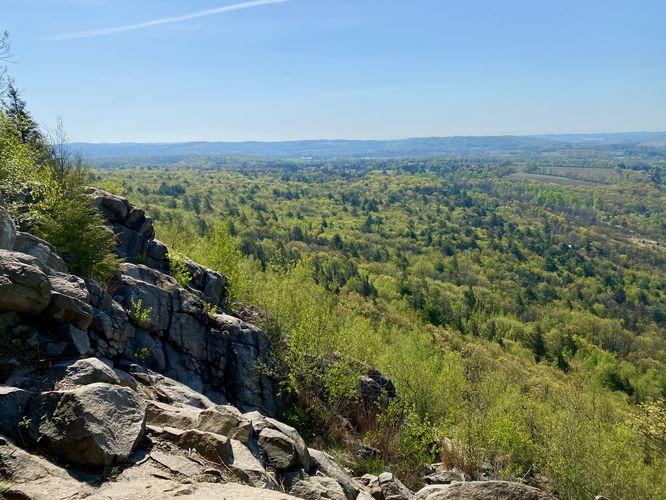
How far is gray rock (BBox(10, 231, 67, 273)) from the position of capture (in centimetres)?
1703

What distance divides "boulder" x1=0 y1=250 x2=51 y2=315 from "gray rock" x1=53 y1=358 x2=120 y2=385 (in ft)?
6.71

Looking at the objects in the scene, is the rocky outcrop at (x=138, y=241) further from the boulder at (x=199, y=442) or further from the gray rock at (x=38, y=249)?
the boulder at (x=199, y=442)

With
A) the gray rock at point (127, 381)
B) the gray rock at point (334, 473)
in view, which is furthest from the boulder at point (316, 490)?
the gray rock at point (127, 381)

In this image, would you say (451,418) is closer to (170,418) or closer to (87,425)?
(170,418)

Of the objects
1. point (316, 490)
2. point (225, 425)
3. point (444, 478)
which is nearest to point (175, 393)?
point (225, 425)

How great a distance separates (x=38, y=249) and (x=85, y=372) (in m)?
7.21

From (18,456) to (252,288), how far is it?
32134 millimetres

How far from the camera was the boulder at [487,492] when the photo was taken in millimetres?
13680

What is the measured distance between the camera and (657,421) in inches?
1789

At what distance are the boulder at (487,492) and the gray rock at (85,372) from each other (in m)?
9.82

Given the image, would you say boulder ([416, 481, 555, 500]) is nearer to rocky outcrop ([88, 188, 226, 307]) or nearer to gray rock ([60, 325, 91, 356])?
gray rock ([60, 325, 91, 356])

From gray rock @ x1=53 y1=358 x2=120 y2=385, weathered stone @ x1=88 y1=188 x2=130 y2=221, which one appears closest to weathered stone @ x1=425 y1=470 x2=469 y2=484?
gray rock @ x1=53 y1=358 x2=120 y2=385

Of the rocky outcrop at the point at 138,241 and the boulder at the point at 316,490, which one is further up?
the rocky outcrop at the point at 138,241

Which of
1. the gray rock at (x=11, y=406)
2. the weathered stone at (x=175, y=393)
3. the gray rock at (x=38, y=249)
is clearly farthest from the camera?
the gray rock at (x=38, y=249)
